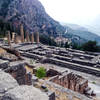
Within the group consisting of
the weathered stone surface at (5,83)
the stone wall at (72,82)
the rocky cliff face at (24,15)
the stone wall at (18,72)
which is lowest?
the stone wall at (72,82)

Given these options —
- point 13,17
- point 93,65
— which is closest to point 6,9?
point 13,17

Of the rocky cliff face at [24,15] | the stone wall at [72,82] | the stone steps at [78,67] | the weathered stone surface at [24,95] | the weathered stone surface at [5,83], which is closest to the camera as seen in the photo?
the weathered stone surface at [24,95]

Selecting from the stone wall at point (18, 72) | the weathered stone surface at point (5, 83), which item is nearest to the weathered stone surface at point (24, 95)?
the weathered stone surface at point (5, 83)

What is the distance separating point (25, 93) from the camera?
6.66 ft

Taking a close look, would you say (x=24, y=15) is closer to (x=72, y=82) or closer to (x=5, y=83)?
(x=72, y=82)

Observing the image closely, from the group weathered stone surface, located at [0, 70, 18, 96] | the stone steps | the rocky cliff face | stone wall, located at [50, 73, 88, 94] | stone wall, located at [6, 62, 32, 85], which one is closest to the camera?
weathered stone surface, located at [0, 70, 18, 96]

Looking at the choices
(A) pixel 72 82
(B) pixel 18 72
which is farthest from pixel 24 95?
(A) pixel 72 82

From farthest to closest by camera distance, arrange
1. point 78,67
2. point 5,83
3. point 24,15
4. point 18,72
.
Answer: point 24,15 < point 78,67 < point 18,72 < point 5,83

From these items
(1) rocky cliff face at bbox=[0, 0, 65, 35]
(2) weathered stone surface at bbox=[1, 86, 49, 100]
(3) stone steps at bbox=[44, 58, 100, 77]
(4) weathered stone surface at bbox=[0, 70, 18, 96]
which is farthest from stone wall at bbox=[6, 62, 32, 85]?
(1) rocky cliff face at bbox=[0, 0, 65, 35]

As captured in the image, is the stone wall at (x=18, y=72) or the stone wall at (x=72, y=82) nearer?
the stone wall at (x=18, y=72)

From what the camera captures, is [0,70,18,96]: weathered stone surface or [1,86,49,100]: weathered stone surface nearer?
[1,86,49,100]: weathered stone surface

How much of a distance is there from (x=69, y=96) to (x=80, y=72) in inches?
270

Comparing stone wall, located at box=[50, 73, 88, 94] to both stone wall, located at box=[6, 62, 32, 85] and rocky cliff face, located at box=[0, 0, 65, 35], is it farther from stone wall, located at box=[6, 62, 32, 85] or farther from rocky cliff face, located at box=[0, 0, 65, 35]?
rocky cliff face, located at box=[0, 0, 65, 35]

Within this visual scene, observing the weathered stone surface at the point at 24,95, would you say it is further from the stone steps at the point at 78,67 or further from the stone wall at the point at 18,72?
the stone steps at the point at 78,67
